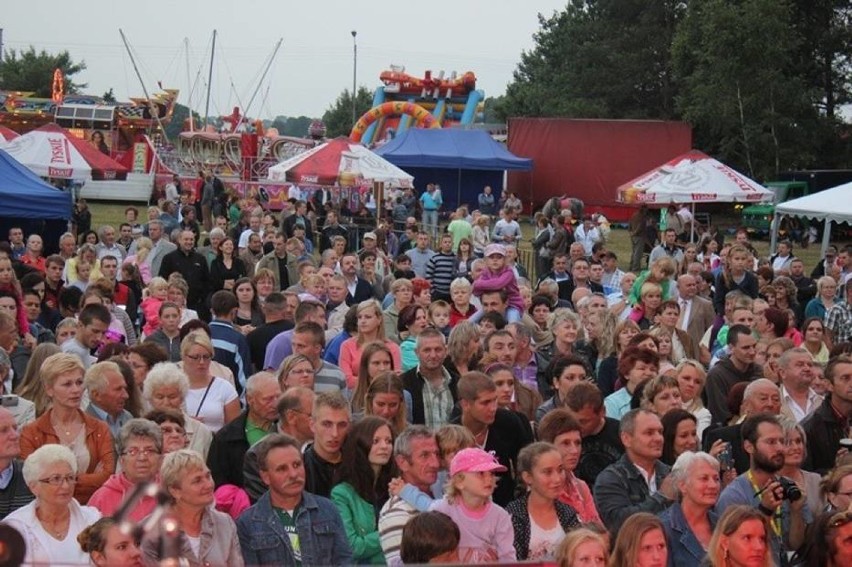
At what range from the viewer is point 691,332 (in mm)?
12328

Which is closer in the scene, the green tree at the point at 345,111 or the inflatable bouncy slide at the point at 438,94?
the inflatable bouncy slide at the point at 438,94

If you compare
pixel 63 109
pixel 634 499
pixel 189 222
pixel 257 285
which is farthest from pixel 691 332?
pixel 63 109

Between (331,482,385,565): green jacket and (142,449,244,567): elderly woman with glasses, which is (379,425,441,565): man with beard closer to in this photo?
(331,482,385,565): green jacket

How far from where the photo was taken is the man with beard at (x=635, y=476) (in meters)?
6.49

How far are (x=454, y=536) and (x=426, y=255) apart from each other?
1309 cm

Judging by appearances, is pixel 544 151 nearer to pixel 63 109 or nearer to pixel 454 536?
pixel 63 109

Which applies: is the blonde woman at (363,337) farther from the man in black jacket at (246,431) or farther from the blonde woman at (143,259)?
the blonde woman at (143,259)

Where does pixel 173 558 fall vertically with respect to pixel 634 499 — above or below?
above

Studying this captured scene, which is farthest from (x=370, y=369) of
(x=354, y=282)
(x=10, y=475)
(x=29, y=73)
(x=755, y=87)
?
(x=29, y=73)

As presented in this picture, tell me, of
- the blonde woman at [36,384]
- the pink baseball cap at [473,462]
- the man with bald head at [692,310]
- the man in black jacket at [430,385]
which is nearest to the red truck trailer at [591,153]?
the man with bald head at [692,310]

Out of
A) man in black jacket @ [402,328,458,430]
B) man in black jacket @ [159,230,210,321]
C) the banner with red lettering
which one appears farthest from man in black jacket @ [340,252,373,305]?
the banner with red lettering

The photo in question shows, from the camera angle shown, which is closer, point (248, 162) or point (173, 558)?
point (173, 558)

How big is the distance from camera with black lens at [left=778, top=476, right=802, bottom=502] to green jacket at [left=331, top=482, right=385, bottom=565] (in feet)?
6.48

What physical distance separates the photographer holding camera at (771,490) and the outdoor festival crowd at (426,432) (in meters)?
0.01
